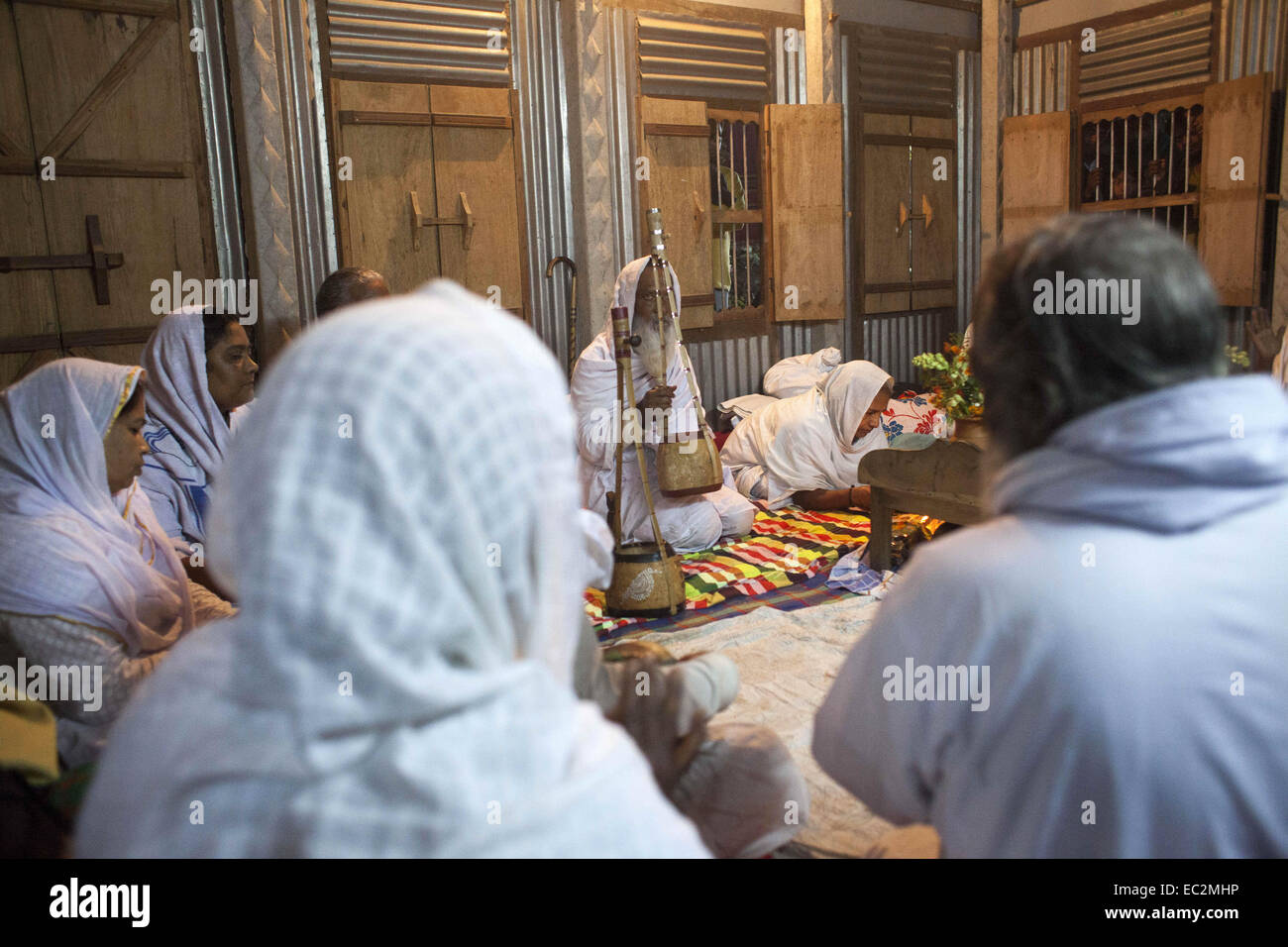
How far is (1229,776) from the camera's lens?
1.17 m

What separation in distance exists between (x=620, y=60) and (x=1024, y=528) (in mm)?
6238

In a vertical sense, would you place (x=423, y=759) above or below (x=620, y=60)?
below

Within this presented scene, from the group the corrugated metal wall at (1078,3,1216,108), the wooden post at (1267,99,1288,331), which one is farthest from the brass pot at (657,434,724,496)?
the corrugated metal wall at (1078,3,1216,108)

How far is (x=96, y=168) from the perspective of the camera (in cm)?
480

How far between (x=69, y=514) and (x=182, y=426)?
1.20 m

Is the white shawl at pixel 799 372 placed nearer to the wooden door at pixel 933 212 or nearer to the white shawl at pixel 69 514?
the wooden door at pixel 933 212

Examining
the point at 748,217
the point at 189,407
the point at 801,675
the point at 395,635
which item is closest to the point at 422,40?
the point at 748,217

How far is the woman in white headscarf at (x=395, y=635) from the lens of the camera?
896 millimetres

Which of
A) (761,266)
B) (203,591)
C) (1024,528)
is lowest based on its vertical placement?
(203,591)

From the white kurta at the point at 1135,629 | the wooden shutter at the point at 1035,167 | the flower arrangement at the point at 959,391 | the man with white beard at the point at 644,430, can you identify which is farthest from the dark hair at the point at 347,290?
the wooden shutter at the point at 1035,167

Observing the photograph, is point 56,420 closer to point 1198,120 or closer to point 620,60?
point 620,60

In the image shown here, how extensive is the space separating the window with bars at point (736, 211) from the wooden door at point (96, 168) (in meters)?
3.67

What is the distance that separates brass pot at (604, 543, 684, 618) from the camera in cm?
406
